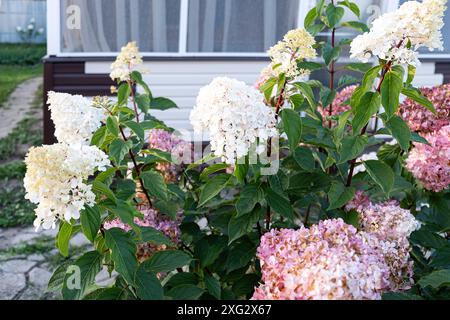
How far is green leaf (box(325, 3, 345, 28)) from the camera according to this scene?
2.19 meters

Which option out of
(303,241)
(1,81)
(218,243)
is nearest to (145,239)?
(218,243)

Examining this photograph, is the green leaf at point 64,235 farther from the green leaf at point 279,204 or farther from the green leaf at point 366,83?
the green leaf at point 366,83

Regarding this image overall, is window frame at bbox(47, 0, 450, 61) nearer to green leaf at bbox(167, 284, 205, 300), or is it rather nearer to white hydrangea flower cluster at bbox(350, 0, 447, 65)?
white hydrangea flower cluster at bbox(350, 0, 447, 65)

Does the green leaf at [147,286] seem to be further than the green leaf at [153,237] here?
No

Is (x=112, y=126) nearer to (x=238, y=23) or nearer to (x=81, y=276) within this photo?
(x=81, y=276)

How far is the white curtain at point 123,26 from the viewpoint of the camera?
15.3 ft

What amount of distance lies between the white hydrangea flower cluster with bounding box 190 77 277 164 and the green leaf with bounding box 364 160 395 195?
335 mm

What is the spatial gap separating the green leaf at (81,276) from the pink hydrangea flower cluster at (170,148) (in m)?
0.62

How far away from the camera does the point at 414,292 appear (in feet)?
4.92

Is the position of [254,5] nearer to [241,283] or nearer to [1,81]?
[241,283]

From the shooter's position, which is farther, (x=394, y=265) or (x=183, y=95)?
(x=183, y=95)

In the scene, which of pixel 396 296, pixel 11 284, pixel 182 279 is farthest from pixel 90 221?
pixel 11 284

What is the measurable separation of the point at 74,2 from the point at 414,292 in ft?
12.6

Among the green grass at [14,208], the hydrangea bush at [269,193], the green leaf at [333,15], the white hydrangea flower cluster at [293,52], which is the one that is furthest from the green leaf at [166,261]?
the green grass at [14,208]
